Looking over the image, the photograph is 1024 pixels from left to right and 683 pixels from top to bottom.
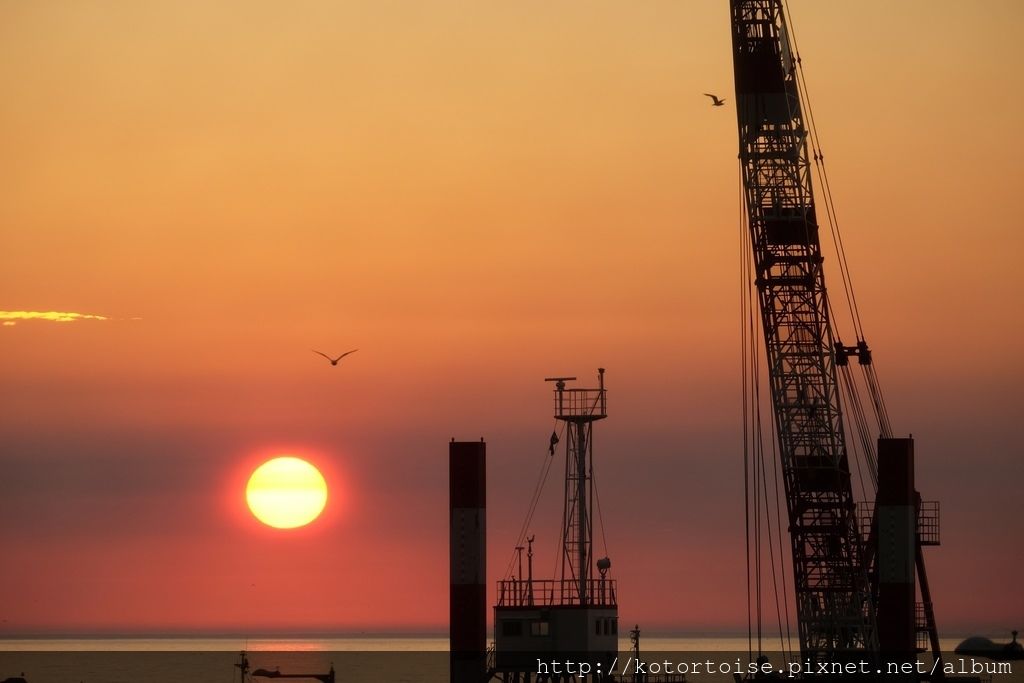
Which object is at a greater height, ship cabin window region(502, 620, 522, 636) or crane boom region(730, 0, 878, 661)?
crane boom region(730, 0, 878, 661)

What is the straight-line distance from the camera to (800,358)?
108 m

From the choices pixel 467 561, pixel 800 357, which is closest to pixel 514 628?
pixel 467 561

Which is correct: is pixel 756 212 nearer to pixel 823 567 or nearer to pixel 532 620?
pixel 823 567

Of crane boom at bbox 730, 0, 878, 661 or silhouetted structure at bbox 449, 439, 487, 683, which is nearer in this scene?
silhouetted structure at bbox 449, 439, 487, 683

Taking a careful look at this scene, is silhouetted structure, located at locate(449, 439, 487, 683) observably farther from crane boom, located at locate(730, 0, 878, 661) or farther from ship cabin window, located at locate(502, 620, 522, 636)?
crane boom, located at locate(730, 0, 878, 661)

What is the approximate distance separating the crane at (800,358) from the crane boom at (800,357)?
0.06 metres

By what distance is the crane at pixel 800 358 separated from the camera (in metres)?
107

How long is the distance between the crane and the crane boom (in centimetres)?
6

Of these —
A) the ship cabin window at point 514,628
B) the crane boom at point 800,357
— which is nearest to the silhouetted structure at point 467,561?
the ship cabin window at point 514,628

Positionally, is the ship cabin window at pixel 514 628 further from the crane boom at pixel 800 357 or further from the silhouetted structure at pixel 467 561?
the crane boom at pixel 800 357

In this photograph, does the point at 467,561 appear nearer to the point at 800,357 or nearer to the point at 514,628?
the point at 514,628

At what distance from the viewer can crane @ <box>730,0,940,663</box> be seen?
352ft

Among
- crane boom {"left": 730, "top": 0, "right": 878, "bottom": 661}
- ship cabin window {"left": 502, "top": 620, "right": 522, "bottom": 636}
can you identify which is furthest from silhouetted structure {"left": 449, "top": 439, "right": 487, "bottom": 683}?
crane boom {"left": 730, "top": 0, "right": 878, "bottom": 661}

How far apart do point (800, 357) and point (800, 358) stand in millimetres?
58
